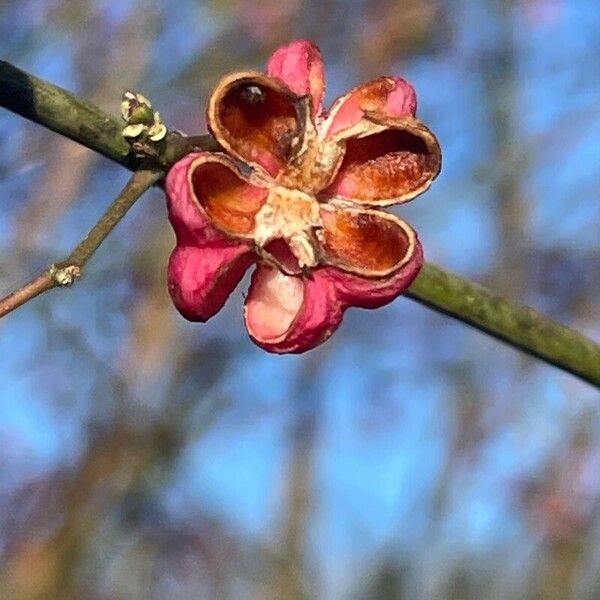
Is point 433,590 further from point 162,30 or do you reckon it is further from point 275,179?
point 275,179

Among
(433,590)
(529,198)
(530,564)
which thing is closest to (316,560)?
(433,590)

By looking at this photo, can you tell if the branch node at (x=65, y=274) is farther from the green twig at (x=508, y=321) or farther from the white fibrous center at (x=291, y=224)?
the green twig at (x=508, y=321)

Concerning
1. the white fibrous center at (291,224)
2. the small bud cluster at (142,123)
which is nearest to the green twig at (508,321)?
the white fibrous center at (291,224)

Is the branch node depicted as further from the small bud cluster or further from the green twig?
the green twig

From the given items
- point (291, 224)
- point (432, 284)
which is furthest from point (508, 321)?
point (291, 224)

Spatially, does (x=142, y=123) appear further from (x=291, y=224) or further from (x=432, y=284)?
(x=432, y=284)
